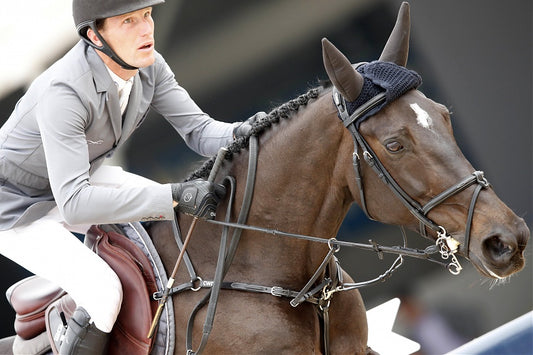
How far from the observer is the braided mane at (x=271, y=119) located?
8.24 feet

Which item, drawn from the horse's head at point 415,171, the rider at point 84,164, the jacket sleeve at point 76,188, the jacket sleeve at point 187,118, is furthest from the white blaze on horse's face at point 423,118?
the jacket sleeve at point 187,118

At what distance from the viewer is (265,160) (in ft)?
8.28

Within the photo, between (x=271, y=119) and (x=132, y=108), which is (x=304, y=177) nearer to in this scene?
(x=271, y=119)

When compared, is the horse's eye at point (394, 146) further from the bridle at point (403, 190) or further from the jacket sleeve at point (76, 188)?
the jacket sleeve at point (76, 188)

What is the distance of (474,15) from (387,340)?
2.41 meters

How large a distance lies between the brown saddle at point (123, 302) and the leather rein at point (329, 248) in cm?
8

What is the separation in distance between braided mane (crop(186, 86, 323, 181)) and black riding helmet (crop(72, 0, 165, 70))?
0.50m

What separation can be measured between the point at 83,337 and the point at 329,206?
1.02 m

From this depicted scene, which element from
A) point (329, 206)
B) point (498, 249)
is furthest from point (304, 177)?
point (498, 249)

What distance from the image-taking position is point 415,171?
86.7 inches

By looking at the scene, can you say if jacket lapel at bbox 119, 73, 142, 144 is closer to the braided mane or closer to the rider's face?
the rider's face

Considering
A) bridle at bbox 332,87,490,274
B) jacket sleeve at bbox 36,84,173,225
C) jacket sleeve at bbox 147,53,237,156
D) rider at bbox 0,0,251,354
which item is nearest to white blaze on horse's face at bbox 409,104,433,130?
bridle at bbox 332,87,490,274

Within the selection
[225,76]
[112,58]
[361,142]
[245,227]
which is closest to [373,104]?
[361,142]

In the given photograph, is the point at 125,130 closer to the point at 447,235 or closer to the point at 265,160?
the point at 265,160
